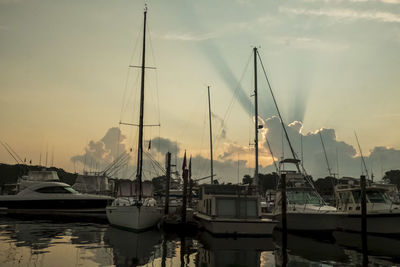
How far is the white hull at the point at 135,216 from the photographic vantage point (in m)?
26.8

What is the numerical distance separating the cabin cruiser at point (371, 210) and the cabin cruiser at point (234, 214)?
691 cm

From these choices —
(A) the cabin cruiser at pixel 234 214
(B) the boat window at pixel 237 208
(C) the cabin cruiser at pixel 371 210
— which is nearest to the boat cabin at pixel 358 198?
(C) the cabin cruiser at pixel 371 210

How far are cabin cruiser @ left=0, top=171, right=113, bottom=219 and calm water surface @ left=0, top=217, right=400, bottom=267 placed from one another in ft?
55.5

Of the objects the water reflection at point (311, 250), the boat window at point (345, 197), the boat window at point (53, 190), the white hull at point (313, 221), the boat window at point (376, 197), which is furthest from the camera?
the boat window at point (53, 190)

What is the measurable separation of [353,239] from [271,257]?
1059cm

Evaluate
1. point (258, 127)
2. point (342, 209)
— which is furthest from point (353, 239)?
point (258, 127)

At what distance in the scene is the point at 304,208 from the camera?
28.6 meters

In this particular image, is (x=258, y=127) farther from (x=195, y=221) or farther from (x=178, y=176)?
(x=178, y=176)

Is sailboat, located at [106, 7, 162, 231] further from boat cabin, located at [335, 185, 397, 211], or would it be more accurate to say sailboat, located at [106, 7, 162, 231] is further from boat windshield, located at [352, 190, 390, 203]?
boat windshield, located at [352, 190, 390, 203]

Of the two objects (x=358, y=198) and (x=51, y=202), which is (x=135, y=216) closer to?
(x=358, y=198)

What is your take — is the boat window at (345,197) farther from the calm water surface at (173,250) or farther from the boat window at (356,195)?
the calm water surface at (173,250)

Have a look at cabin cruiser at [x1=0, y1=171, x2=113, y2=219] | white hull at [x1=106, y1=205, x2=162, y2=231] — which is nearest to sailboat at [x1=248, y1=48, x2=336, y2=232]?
white hull at [x1=106, y1=205, x2=162, y2=231]

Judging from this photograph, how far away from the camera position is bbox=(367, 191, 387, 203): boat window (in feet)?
95.3

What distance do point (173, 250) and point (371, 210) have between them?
16351 millimetres
